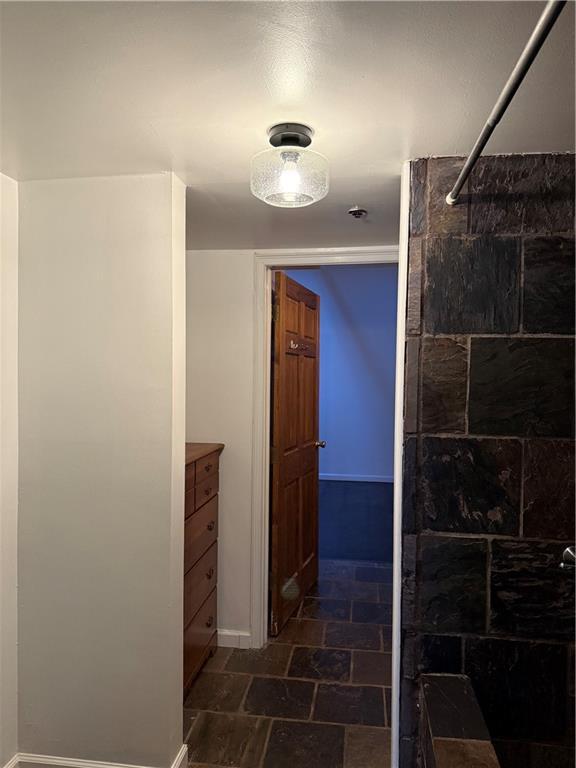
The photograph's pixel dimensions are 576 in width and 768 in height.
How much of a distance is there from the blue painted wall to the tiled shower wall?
15.6 feet

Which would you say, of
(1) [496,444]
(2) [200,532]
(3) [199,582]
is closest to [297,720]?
(3) [199,582]

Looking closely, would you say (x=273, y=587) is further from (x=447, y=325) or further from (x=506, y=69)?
(x=506, y=69)

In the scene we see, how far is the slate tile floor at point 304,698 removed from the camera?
2059 millimetres

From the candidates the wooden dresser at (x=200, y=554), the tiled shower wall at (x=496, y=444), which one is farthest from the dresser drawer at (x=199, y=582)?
the tiled shower wall at (x=496, y=444)

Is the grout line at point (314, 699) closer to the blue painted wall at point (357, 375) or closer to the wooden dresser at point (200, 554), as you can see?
the wooden dresser at point (200, 554)

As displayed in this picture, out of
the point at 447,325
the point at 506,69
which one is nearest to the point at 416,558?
the point at 447,325

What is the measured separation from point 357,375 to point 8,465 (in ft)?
17.1

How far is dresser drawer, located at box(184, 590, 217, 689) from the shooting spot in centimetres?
235

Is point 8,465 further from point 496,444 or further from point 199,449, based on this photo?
point 496,444

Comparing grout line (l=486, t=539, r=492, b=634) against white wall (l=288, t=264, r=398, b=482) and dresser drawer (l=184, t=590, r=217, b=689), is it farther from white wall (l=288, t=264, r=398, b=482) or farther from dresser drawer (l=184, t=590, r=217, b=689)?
white wall (l=288, t=264, r=398, b=482)

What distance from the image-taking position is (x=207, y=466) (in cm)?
259

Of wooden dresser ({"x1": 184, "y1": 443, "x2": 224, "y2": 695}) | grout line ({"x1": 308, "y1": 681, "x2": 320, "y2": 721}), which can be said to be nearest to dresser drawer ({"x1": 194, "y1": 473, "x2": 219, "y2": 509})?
wooden dresser ({"x1": 184, "y1": 443, "x2": 224, "y2": 695})

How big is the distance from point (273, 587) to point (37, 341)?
185cm

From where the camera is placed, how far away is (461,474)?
1.65 meters
